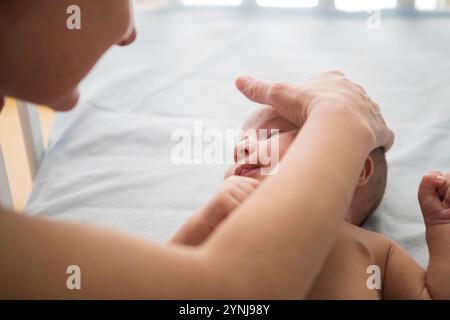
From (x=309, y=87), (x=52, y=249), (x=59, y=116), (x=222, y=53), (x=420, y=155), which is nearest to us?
(x=52, y=249)

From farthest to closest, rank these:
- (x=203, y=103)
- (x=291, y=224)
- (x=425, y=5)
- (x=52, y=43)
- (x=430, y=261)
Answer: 1. (x=425, y=5)
2. (x=203, y=103)
3. (x=430, y=261)
4. (x=52, y=43)
5. (x=291, y=224)

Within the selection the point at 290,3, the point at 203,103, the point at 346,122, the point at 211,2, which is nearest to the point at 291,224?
the point at 346,122

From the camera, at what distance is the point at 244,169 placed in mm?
976

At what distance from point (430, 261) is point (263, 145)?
1.17ft

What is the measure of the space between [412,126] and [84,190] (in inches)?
32.0

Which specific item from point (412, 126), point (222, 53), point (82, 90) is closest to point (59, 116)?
point (82, 90)

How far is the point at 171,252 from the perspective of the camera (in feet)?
1.76

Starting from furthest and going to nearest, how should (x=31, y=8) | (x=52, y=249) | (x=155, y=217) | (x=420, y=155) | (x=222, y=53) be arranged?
(x=222, y=53), (x=420, y=155), (x=155, y=217), (x=31, y=8), (x=52, y=249)

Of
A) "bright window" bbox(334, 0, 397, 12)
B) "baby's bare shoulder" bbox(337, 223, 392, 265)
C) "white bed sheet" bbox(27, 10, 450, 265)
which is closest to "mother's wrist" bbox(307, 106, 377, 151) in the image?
"baby's bare shoulder" bbox(337, 223, 392, 265)

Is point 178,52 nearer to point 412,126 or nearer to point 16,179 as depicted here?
point 16,179

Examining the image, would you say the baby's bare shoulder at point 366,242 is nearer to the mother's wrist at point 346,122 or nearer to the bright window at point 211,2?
the mother's wrist at point 346,122

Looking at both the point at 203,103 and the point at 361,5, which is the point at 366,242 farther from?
the point at 361,5

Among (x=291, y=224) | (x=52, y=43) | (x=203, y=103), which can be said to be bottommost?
(x=203, y=103)

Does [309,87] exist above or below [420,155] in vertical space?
above
